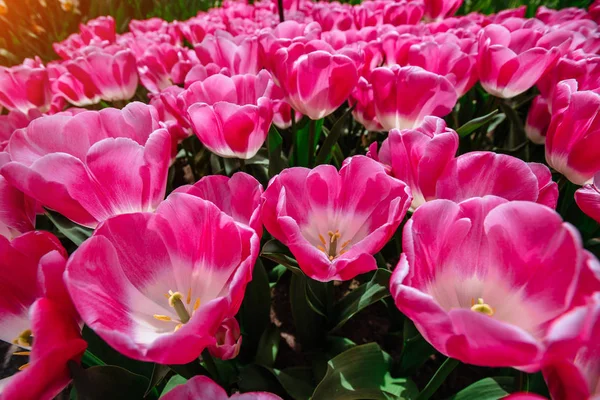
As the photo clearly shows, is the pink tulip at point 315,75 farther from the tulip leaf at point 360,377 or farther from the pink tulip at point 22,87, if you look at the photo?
the pink tulip at point 22,87

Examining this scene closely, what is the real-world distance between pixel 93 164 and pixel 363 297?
0.46m

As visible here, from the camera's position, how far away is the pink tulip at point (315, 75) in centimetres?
72

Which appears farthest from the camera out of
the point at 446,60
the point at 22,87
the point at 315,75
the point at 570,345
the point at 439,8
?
the point at 439,8

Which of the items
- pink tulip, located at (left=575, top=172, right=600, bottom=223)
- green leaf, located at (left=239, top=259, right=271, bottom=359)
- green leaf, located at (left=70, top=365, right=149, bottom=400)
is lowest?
green leaf, located at (left=239, top=259, right=271, bottom=359)

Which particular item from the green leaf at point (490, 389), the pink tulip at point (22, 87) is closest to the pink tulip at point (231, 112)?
the green leaf at point (490, 389)

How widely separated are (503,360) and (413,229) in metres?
0.14

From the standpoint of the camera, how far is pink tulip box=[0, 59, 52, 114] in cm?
108

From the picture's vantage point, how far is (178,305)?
0.49 m

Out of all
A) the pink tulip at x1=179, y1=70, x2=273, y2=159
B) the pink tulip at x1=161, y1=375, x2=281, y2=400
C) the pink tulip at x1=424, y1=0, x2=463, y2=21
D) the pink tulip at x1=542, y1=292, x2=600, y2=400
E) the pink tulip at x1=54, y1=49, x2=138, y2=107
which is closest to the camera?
the pink tulip at x1=542, y1=292, x2=600, y2=400

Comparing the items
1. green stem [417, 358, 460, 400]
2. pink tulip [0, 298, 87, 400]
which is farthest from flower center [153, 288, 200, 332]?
green stem [417, 358, 460, 400]

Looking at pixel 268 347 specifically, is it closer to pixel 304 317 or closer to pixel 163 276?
pixel 304 317

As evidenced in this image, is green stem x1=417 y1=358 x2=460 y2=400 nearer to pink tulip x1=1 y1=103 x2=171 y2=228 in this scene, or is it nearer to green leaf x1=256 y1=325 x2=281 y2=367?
green leaf x1=256 y1=325 x2=281 y2=367

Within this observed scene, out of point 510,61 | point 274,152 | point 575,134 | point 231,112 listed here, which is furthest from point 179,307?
point 510,61

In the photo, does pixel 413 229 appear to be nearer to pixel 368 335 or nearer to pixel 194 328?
pixel 194 328
